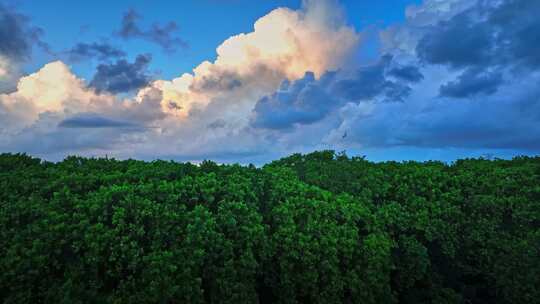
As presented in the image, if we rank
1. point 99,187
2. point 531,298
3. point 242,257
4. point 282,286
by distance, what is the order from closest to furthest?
point 242,257, point 282,286, point 99,187, point 531,298

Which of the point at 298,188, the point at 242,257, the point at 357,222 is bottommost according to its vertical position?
the point at 242,257

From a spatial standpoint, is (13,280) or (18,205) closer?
(13,280)

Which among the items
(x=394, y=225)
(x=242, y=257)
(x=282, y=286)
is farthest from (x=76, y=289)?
(x=394, y=225)

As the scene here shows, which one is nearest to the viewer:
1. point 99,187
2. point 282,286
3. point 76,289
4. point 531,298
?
point 76,289

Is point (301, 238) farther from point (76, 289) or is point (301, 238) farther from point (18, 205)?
point (18, 205)

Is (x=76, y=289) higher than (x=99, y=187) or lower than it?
lower

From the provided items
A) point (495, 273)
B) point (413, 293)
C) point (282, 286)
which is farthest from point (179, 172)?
point (495, 273)
